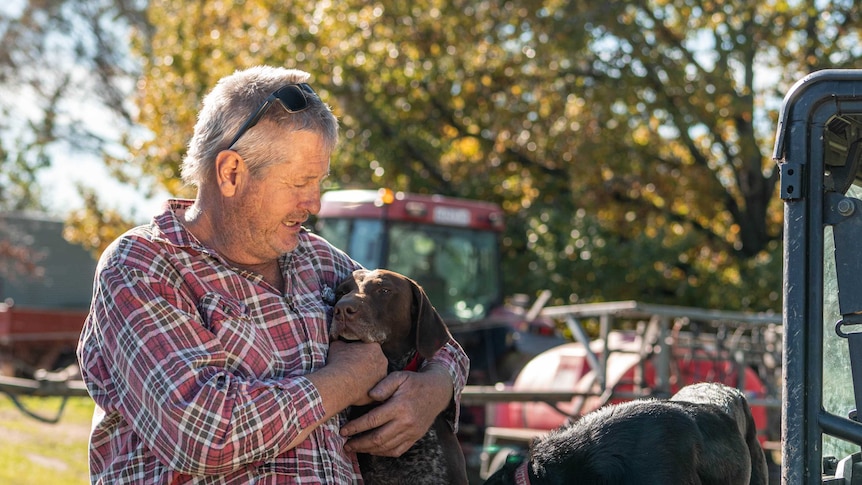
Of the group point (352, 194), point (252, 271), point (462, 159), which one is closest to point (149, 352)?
point (252, 271)

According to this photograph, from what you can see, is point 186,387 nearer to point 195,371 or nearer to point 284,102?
point 195,371

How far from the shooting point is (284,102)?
2.51 metres

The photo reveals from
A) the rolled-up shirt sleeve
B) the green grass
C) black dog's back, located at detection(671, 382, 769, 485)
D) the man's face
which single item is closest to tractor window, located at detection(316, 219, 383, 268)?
the green grass

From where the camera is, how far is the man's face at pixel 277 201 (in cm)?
250

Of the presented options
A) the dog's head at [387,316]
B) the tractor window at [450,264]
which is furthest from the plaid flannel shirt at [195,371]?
the tractor window at [450,264]

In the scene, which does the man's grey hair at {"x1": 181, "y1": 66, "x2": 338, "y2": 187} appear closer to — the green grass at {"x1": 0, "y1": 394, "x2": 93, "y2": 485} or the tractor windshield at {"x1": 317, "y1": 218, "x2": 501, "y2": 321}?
the green grass at {"x1": 0, "y1": 394, "x2": 93, "y2": 485}

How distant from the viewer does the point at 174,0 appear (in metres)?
18.9

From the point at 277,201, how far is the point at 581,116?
37.4ft

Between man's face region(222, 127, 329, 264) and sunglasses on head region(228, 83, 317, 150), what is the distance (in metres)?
0.07

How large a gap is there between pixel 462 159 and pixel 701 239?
3.75 meters

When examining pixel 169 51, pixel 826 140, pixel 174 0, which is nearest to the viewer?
pixel 826 140

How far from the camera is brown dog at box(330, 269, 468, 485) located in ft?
9.54

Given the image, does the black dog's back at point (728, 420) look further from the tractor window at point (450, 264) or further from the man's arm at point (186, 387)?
the tractor window at point (450, 264)

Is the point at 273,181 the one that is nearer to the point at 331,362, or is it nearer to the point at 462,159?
the point at 331,362
